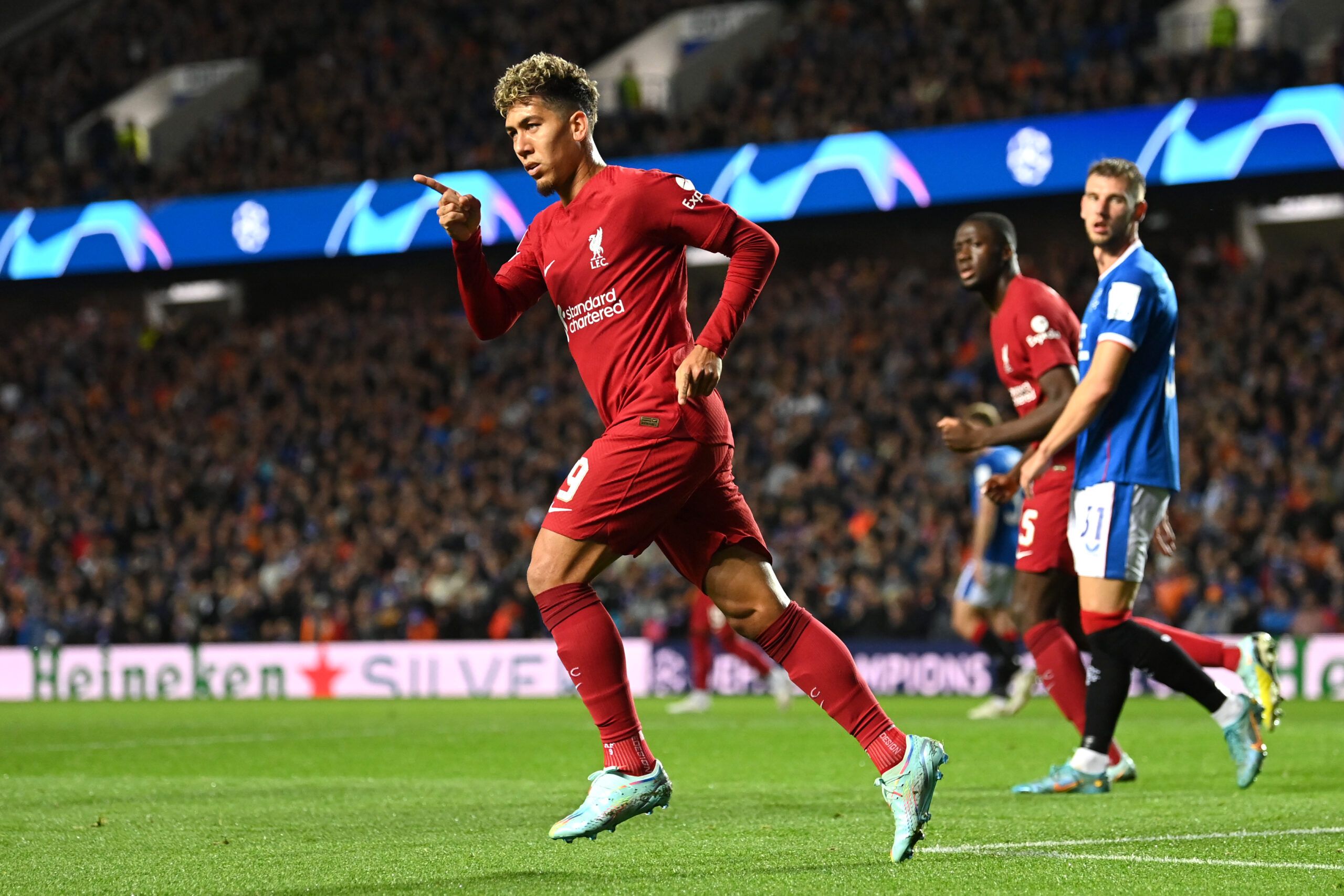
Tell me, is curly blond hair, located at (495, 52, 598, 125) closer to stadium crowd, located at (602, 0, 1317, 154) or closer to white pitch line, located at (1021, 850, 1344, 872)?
white pitch line, located at (1021, 850, 1344, 872)

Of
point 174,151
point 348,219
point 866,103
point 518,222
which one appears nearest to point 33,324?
point 174,151

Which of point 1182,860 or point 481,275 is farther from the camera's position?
point 481,275

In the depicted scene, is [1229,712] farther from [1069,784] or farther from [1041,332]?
[1041,332]

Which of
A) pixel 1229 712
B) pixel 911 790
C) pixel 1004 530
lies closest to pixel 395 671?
pixel 1004 530

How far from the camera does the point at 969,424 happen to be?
231 inches

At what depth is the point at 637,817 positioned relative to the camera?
5.80 m

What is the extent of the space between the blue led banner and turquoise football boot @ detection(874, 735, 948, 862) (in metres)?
15.9

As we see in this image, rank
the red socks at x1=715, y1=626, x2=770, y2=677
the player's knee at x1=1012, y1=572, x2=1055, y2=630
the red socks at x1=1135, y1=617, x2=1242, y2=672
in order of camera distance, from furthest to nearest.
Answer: the red socks at x1=715, y1=626, x2=770, y2=677 → the player's knee at x1=1012, y1=572, x2=1055, y2=630 → the red socks at x1=1135, y1=617, x2=1242, y2=672

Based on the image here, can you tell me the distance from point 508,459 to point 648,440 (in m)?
18.4

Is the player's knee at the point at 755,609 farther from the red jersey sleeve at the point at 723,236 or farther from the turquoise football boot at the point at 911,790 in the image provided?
the red jersey sleeve at the point at 723,236

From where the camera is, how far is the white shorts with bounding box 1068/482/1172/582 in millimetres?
6027

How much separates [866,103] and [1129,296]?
16.7 meters

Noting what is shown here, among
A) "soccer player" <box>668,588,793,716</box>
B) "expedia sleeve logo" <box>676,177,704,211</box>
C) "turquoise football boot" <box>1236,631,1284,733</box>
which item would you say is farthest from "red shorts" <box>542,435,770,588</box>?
"soccer player" <box>668,588,793,716</box>

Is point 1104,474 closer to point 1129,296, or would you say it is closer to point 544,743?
point 1129,296
